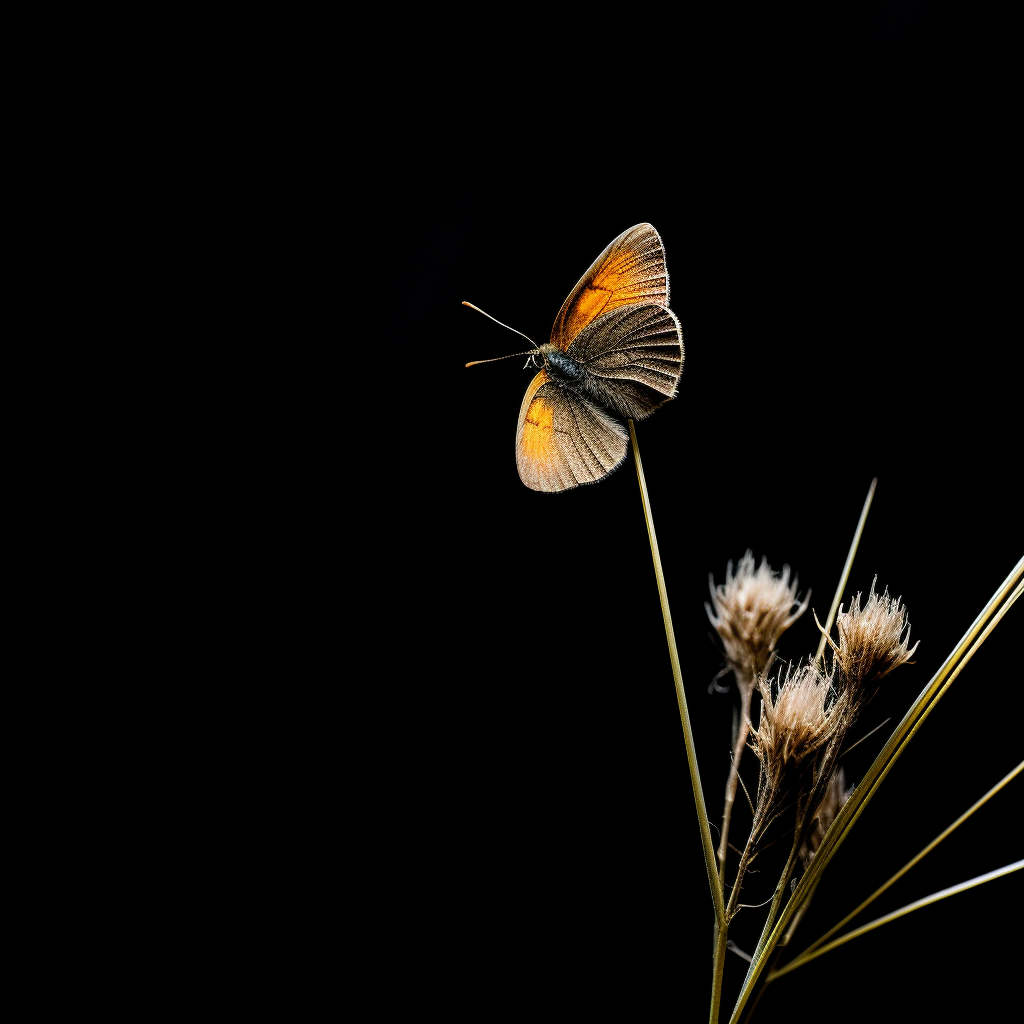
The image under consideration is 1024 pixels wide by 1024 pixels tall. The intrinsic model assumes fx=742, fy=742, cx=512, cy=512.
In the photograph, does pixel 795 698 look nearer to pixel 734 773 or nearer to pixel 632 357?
pixel 734 773

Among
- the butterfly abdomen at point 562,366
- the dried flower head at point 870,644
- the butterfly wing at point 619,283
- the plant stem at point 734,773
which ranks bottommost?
the plant stem at point 734,773

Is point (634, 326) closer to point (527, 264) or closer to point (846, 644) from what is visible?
point (846, 644)

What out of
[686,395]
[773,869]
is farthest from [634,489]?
[773,869]

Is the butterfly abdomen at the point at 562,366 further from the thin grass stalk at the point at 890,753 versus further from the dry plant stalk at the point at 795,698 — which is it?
the thin grass stalk at the point at 890,753

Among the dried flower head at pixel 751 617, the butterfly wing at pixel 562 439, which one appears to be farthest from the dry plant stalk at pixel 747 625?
the butterfly wing at pixel 562 439

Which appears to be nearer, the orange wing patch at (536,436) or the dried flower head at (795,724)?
the dried flower head at (795,724)

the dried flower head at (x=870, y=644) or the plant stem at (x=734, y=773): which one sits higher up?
the dried flower head at (x=870, y=644)
